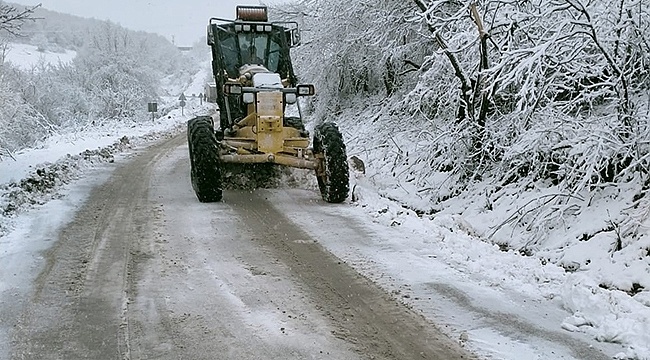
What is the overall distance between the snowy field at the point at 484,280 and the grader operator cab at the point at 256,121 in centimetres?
87

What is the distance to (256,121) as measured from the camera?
943 centimetres

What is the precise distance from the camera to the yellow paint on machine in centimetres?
933

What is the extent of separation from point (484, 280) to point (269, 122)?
466 centimetres

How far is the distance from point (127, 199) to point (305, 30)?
1491cm

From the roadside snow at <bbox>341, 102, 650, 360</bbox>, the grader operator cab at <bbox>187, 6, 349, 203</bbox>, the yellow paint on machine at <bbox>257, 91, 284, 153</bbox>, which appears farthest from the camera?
the yellow paint on machine at <bbox>257, 91, 284, 153</bbox>

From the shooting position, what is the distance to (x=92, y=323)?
4.54 metres

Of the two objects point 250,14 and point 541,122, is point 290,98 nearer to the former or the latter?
point 250,14

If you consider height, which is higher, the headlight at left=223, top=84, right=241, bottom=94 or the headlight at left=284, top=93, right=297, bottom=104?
the headlight at left=223, top=84, right=241, bottom=94

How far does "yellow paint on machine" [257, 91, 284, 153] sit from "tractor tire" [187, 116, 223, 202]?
701mm

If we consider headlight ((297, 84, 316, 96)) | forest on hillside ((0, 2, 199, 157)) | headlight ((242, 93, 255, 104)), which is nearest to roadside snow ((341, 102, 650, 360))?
headlight ((297, 84, 316, 96))

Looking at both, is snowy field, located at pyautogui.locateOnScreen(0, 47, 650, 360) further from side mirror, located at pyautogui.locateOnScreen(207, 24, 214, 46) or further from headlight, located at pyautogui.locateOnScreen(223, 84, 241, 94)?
side mirror, located at pyautogui.locateOnScreen(207, 24, 214, 46)

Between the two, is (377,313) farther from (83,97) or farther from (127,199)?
(83,97)

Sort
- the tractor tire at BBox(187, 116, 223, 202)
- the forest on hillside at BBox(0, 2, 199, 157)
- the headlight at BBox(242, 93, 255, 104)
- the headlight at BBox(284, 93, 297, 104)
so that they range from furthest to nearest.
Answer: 1. the forest on hillside at BBox(0, 2, 199, 157)
2. the headlight at BBox(284, 93, 297, 104)
3. the headlight at BBox(242, 93, 255, 104)
4. the tractor tire at BBox(187, 116, 223, 202)

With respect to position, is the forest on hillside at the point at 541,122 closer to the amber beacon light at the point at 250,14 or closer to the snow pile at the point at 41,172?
the amber beacon light at the point at 250,14
